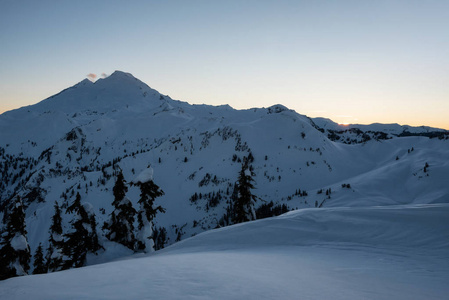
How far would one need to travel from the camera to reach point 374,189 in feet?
262

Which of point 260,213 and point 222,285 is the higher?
point 222,285

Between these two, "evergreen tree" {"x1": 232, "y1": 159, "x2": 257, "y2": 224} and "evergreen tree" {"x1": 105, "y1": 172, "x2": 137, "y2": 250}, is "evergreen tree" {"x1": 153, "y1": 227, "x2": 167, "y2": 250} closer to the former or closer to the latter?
"evergreen tree" {"x1": 232, "y1": 159, "x2": 257, "y2": 224}

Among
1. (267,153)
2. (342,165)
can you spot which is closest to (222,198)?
(267,153)

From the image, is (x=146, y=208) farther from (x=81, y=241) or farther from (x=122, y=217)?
(x=81, y=241)

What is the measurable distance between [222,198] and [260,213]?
3262cm

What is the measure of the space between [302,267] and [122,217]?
1797 centimetres

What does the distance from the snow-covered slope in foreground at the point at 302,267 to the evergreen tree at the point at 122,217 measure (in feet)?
33.1

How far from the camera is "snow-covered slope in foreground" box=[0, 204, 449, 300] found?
17.1 feet

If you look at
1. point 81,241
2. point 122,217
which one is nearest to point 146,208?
point 122,217

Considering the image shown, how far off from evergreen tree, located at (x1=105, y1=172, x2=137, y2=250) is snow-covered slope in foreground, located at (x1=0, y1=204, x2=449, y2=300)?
10.1 m

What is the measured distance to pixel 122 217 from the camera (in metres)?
21.3

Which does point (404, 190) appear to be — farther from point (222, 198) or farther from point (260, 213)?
point (222, 198)

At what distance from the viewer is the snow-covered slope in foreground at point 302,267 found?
17.1 feet

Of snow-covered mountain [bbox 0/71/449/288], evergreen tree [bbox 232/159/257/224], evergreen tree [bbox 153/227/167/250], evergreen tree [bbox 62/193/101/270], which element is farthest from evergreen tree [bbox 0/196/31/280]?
evergreen tree [bbox 153/227/167/250]
